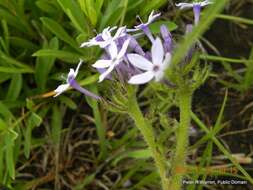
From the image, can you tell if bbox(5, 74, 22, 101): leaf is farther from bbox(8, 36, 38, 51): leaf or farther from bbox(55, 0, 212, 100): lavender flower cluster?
bbox(55, 0, 212, 100): lavender flower cluster

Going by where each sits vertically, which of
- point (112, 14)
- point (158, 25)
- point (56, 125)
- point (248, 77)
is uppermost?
point (112, 14)

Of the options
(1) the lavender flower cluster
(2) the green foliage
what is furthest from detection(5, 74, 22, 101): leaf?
(1) the lavender flower cluster

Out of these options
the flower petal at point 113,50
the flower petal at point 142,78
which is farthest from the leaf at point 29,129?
the flower petal at point 142,78

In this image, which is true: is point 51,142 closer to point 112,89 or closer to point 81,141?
point 81,141

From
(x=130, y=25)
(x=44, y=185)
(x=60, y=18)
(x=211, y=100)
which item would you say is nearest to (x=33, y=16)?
(x=60, y=18)

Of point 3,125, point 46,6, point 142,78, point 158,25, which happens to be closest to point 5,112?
point 3,125

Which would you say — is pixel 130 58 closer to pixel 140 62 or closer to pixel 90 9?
pixel 140 62
